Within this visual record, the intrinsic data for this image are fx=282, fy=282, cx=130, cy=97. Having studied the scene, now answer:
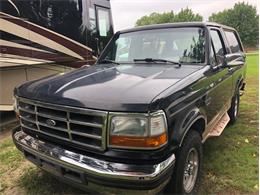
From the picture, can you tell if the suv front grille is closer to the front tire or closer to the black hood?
the black hood

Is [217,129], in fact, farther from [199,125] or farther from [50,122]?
[50,122]

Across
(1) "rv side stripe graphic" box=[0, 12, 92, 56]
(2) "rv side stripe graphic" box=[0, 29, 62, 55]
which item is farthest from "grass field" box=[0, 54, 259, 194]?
(1) "rv side stripe graphic" box=[0, 12, 92, 56]

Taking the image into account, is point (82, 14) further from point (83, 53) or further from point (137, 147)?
point (137, 147)

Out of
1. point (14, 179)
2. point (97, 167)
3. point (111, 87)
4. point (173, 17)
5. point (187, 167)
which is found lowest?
point (14, 179)

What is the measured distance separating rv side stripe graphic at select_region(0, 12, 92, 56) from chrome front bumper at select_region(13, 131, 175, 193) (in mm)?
3948

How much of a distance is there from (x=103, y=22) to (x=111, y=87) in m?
6.05

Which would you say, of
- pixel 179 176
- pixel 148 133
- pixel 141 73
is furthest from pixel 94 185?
pixel 141 73

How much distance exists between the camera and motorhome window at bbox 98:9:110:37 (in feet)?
26.5

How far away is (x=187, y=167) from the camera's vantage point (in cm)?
301

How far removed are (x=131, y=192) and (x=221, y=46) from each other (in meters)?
2.98

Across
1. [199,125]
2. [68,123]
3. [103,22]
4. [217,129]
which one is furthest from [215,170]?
[103,22]

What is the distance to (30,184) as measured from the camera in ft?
11.2

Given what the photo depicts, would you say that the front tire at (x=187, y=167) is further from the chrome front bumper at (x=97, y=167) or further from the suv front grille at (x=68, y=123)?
the suv front grille at (x=68, y=123)

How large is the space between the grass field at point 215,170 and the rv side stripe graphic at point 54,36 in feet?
8.04
